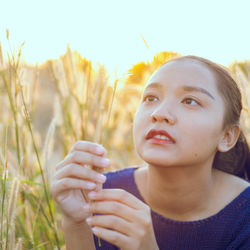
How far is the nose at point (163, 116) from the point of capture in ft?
4.79

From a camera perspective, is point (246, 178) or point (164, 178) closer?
point (164, 178)

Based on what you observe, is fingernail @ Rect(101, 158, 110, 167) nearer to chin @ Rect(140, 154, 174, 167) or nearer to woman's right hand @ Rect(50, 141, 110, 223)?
woman's right hand @ Rect(50, 141, 110, 223)

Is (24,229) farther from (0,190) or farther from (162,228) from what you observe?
(162,228)

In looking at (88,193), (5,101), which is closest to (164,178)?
(88,193)

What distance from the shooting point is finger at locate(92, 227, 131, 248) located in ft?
4.20

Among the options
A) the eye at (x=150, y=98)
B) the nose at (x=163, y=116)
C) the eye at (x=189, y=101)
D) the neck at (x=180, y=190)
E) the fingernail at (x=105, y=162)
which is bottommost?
the neck at (x=180, y=190)

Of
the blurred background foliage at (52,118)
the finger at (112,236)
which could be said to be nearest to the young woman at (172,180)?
the finger at (112,236)

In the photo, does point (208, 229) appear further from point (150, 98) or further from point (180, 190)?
A: point (150, 98)

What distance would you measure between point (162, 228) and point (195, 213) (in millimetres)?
163

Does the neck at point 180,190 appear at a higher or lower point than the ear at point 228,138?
lower

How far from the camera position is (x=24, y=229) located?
1.84 metres

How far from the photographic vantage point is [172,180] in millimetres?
1694

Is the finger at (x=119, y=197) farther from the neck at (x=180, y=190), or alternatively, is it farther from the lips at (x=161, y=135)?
the neck at (x=180, y=190)

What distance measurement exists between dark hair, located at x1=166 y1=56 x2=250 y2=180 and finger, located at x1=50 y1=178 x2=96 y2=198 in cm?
69
